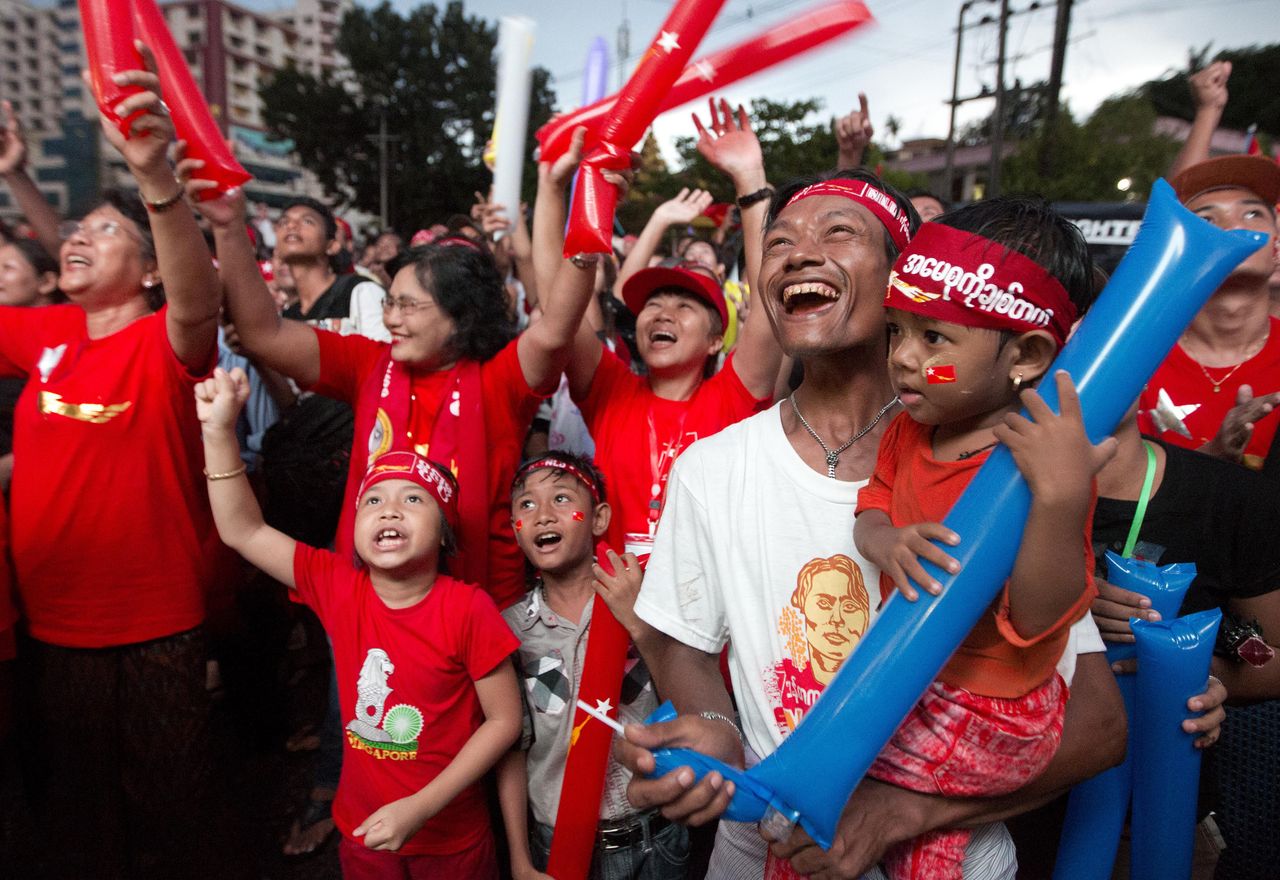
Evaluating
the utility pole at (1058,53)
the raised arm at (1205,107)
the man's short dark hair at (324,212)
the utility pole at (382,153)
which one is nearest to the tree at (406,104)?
the utility pole at (382,153)

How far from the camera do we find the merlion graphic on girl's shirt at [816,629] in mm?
1377

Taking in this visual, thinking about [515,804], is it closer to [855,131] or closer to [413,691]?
[413,691]

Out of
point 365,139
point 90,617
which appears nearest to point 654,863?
point 90,617

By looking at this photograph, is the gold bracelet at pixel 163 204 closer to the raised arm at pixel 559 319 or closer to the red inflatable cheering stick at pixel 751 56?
the raised arm at pixel 559 319

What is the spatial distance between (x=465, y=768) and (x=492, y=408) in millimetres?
1173

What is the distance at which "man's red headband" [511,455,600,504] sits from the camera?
8.54 ft

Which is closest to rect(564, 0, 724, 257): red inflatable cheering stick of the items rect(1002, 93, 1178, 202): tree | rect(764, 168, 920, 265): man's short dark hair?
rect(764, 168, 920, 265): man's short dark hair

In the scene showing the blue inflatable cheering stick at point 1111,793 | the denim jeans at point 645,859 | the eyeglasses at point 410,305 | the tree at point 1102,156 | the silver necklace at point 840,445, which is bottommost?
the denim jeans at point 645,859

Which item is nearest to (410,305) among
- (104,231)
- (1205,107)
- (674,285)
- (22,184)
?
(104,231)

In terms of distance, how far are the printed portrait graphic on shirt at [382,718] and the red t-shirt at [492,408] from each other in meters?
0.54

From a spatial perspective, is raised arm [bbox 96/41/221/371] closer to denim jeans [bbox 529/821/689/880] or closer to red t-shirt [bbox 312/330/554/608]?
red t-shirt [bbox 312/330/554/608]

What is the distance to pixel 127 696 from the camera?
2340mm

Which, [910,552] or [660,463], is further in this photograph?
[660,463]

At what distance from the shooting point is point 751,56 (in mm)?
2727
